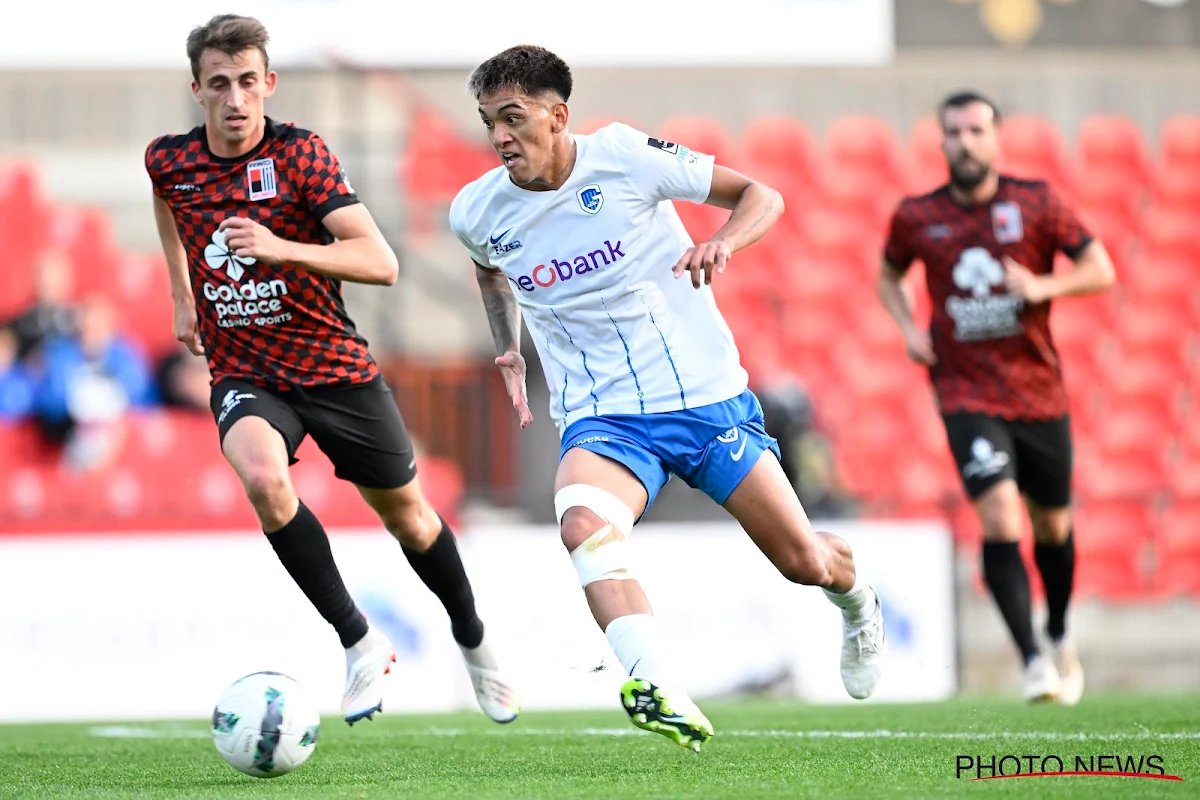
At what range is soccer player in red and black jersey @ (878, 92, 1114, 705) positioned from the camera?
797 cm

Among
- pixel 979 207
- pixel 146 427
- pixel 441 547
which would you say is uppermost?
pixel 979 207

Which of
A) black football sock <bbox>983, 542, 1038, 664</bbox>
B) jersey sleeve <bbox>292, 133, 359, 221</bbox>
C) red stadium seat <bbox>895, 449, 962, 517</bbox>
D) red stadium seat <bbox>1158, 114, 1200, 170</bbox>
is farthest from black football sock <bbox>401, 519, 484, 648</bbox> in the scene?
red stadium seat <bbox>1158, 114, 1200, 170</bbox>

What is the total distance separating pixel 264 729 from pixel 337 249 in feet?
5.27

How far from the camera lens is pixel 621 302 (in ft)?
17.9

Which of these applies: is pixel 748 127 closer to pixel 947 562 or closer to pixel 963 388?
pixel 947 562

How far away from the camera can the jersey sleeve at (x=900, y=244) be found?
8.40 metres

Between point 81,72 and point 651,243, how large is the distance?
11469 mm

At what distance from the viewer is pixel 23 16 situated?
50.3 feet

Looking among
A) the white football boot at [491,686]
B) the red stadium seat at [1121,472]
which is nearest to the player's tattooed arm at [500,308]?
the white football boot at [491,686]

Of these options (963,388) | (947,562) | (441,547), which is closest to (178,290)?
(441,547)

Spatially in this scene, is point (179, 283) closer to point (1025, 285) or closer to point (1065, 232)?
point (1025, 285)

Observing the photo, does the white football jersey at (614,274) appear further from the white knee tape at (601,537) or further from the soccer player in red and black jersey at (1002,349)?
the soccer player in red and black jersey at (1002,349)

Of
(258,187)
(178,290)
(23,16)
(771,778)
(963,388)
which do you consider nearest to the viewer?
(771,778)

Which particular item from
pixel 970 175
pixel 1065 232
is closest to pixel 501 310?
pixel 970 175
